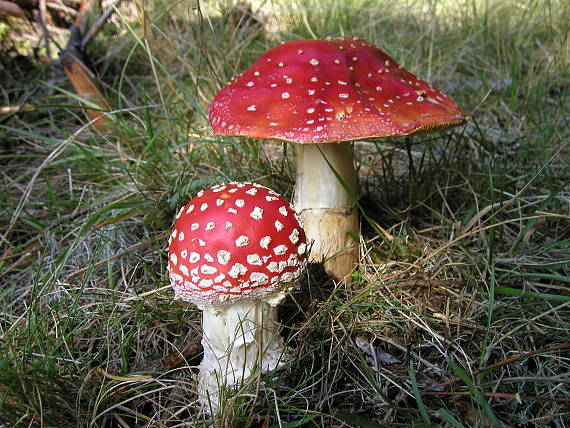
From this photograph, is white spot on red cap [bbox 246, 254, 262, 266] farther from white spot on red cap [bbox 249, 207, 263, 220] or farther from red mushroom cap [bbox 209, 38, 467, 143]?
red mushroom cap [bbox 209, 38, 467, 143]

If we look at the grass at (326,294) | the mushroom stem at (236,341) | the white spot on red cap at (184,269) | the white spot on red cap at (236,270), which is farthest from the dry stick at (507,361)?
the white spot on red cap at (184,269)

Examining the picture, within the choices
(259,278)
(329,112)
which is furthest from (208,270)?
(329,112)

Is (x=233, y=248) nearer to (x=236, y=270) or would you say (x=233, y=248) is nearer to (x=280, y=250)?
(x=236, y=270)

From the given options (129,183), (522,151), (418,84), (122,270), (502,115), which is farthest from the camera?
(502,115)

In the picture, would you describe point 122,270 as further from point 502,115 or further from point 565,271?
point 502,115

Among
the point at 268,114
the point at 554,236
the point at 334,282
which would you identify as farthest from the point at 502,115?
the point at 268,114
